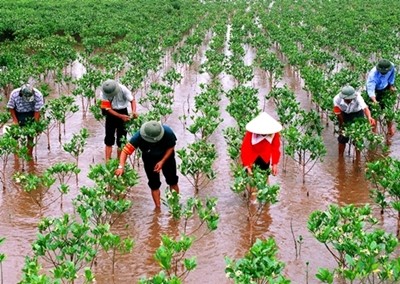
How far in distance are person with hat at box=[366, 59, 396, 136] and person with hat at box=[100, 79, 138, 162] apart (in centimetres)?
437

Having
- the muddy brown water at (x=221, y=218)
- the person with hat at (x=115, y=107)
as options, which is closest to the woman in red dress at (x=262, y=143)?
the muddy brown water at (x=221, y=218)

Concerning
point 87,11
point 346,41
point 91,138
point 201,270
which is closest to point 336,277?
point 201,270

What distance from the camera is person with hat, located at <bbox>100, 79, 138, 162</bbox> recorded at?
27.5 feet

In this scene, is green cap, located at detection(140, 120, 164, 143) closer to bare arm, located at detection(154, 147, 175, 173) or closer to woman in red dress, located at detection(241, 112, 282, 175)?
bare arm, located at detection(154, 147, 175, 173)

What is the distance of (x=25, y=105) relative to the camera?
353 inches

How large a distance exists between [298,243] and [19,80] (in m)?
8.81

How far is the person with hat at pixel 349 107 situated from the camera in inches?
332

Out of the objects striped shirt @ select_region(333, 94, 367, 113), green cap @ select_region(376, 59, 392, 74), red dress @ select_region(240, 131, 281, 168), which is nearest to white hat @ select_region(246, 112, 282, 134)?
red dress @ select_region(240, 131, 281, 168)

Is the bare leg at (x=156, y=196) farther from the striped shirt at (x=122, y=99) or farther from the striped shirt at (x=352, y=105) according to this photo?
the striped shirt at (x=352, y=105)

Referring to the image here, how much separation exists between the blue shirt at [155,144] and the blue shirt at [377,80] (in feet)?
14.9

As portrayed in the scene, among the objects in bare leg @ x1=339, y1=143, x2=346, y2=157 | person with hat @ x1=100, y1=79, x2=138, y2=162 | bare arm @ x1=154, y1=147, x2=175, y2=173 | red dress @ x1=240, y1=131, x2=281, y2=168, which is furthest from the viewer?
bare leg @ x1=339, y1=143, x2=346, y2=157

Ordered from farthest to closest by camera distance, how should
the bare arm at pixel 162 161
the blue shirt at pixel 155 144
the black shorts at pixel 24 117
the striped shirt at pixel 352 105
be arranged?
the black shorts at pixel 24 117, the striped shirt at pixel 352 105, the bare arm at pixel 162 161, the blue shirt at pixel 155 144

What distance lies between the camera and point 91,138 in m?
10.7

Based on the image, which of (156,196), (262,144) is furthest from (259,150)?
(156,196)
